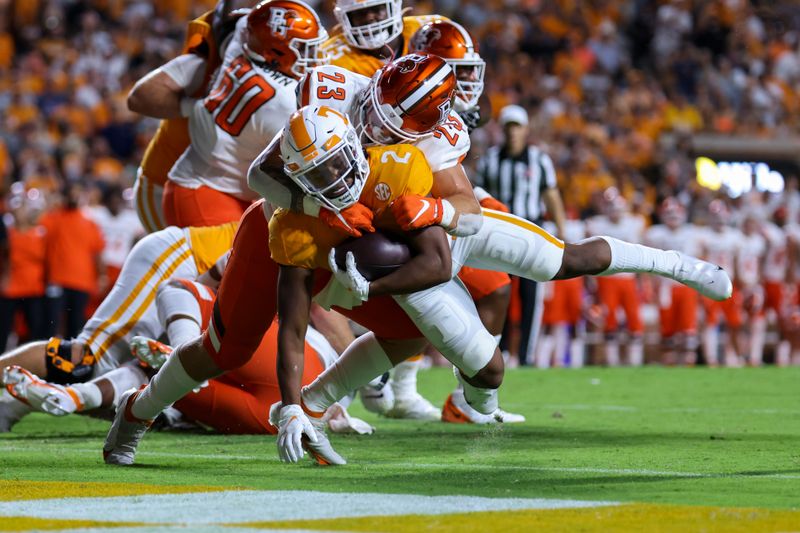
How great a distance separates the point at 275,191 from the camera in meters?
4.54

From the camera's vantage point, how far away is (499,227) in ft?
16.3

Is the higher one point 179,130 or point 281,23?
point 281,23

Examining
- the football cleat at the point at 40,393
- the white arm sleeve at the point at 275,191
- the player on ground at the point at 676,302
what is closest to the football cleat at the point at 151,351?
the football cleat at the point at 40,393

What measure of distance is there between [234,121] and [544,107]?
11521 mm

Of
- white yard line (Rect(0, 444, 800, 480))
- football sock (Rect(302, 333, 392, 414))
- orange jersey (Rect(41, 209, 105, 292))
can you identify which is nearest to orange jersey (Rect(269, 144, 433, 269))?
football sock (Rect(302, 333, 392, 414))

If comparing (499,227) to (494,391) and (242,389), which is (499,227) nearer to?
(494,391)

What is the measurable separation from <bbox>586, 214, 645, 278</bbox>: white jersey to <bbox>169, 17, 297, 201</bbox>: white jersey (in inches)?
313

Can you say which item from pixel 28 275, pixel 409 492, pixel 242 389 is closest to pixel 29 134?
pixel 28 275

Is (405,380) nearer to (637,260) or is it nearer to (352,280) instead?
(637,260)

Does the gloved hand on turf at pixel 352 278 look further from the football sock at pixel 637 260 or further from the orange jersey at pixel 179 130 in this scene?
the orange jersey at pixel 179 130

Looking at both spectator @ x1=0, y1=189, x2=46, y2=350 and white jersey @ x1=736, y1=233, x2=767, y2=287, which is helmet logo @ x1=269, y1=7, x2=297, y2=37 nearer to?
spectator @ x1=0, y1=189, x2=46, y2=350

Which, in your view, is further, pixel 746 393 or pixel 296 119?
pixel 746 393

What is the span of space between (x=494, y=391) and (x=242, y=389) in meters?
1.37

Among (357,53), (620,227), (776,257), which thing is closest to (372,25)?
(357,53)
